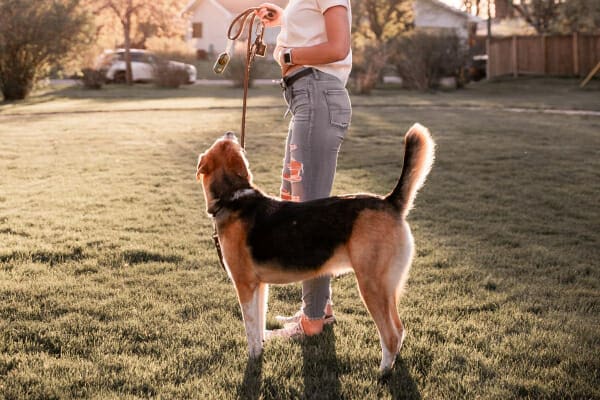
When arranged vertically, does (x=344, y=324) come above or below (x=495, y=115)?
below

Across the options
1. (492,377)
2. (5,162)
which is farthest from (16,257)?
(5,162)

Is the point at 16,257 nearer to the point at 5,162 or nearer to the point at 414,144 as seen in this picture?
the point at 414,144

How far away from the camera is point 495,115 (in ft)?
63.0

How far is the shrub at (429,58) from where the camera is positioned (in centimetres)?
3103

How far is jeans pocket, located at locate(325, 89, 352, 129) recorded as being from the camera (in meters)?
3.98

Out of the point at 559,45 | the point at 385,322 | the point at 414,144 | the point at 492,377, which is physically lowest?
the point at 492,377

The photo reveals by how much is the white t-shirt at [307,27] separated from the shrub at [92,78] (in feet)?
103

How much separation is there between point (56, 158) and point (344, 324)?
9014mm

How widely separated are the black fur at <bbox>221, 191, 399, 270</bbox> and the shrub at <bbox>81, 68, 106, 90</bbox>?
31.9m

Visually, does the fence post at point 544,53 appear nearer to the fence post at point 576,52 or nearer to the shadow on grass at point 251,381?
the fence post at point 576,52

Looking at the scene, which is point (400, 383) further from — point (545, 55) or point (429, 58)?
point (545, 55)

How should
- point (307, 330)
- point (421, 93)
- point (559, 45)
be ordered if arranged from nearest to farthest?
point (307, 330) → point (421, 93) → point (559, 45)

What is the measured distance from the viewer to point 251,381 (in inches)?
142

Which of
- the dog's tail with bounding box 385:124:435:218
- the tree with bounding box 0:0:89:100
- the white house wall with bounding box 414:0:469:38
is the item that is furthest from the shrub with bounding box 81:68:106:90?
the white house wall with bounding box 414:0:469:38
